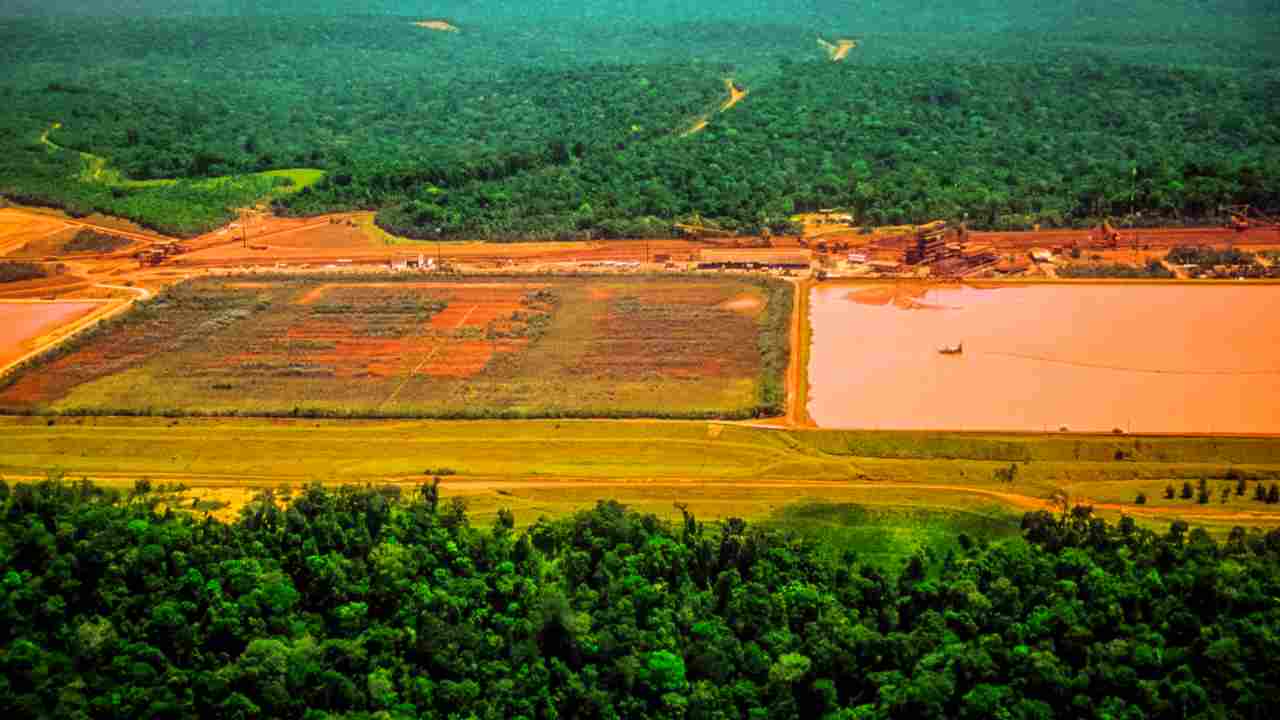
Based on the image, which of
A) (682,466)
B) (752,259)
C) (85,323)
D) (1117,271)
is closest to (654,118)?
(752,259)

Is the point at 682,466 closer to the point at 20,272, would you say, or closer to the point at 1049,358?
the point at 1049,358

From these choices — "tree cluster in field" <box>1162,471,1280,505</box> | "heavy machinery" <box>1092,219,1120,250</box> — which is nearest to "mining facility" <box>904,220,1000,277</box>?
"heavy machinery" <box>1092,219,1120,250</box>

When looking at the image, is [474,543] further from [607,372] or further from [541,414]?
[607,372]

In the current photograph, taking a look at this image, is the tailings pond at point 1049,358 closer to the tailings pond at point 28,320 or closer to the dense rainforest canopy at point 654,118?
the dense rainforest canopy at point 654,118

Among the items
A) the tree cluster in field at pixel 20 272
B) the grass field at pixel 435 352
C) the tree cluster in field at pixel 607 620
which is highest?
the tree cluster in field at pixel 20 272

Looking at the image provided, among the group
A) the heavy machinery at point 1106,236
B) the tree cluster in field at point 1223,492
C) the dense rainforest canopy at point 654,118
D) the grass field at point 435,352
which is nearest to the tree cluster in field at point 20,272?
the dense rainforest canopy at point 654,118

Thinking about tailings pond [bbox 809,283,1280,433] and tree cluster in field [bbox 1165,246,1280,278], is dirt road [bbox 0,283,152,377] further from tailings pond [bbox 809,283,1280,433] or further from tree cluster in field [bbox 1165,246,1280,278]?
tree cluster in field [bbox 1165,246,1280,278]
